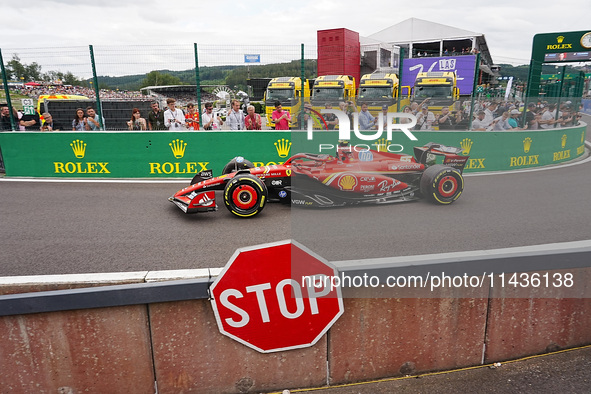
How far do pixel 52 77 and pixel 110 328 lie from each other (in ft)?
26.5

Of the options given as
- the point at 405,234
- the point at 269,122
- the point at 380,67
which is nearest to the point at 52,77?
the point at 269,122

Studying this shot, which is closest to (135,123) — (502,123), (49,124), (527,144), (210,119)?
(210,119)

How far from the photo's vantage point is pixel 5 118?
871cm

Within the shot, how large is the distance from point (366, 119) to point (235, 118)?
697 centimetres

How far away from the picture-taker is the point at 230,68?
830 cm

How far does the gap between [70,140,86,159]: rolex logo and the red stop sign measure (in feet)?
23.7

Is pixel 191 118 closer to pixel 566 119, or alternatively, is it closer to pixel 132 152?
pixel 132 152

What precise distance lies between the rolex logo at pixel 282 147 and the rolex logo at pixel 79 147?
12.7 feet

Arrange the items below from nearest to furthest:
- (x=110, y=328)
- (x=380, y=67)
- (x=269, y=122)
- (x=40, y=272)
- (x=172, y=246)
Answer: (x=110, y=328) → (x=40, y=272) → (x=172, y=246) → (x=269, y=122) → (x=380, y=67)

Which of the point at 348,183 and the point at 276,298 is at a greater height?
the point at 348,183

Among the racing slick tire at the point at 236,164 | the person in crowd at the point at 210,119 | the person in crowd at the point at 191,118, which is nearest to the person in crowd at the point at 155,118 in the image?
the person in crowd at the point at 191,118

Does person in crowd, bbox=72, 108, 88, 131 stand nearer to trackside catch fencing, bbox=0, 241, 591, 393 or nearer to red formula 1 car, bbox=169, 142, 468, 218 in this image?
red formula 1 car, bbox=169, 142, 468, 218

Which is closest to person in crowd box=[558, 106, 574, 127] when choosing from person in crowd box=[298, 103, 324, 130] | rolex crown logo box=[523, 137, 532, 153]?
rolex crown logo box=[523, 137, 532, 153]

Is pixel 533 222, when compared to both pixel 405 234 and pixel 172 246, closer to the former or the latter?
pixel 405 234
